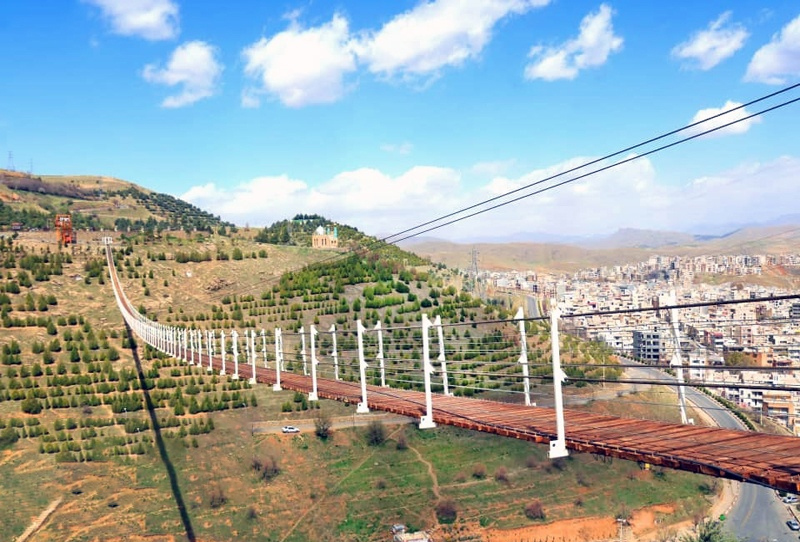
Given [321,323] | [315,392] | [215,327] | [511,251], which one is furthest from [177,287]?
[511,251]

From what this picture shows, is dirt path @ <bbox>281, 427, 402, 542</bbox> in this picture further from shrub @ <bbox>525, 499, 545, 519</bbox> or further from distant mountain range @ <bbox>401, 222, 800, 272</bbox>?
distant mountain range @ <bbox>401, 222, 800, 272</bbox>

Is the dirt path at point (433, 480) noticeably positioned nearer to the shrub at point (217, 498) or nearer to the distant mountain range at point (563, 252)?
the shrub at point (217, 498)

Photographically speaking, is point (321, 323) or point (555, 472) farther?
point (321, 323)

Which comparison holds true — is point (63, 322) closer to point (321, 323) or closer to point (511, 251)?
point (321, 323)

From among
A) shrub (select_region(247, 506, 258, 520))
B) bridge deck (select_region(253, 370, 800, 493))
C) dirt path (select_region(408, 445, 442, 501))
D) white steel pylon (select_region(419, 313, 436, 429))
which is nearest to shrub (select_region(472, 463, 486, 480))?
dirt path (select_region(408, 445, 442, 501))

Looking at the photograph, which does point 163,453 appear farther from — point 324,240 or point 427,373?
point 324,240
